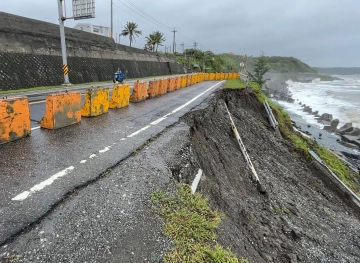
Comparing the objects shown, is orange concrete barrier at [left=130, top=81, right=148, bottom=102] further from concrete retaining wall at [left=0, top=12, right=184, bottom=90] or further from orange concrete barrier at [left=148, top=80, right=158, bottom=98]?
concrete retaining wall at [left=0, top=12, right=184, bottom=90]

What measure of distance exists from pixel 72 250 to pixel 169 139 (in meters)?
3.87

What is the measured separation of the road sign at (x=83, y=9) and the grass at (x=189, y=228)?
20348 mm

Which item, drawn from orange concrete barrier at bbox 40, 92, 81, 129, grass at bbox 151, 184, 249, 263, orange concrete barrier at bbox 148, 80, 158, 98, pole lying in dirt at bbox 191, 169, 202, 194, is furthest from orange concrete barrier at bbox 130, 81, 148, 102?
grass at bbox 151, 184, 249, 263

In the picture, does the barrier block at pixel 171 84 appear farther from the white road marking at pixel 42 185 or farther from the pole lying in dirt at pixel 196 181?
the white road marking at pixel 42 185

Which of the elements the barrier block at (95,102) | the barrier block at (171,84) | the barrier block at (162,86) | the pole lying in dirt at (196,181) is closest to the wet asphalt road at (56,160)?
the barrier block at (95,102)

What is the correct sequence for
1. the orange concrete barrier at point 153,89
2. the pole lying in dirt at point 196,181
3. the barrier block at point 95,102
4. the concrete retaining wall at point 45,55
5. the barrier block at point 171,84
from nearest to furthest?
the pole lying in dirt at point 196,181
the barrier block at point 95,102
the orange concrete barrier at point 153,89
the concrete retaining wall at point 45,55
the barrier block at point 171,84

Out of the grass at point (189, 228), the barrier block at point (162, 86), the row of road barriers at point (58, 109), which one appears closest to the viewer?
the grass at point (189, 228)

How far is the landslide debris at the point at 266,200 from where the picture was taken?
4.31m

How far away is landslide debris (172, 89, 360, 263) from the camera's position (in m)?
4.31

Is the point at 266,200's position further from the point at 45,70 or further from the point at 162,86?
the point at 45,70

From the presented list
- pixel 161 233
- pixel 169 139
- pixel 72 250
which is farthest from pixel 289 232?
pixel 72 250

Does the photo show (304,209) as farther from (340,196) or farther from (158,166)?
(158,166)

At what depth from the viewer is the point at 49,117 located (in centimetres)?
609

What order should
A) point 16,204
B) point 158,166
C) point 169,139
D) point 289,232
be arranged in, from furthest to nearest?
point 169,139 → point 289,232 → point 158,166 → point 16,204
